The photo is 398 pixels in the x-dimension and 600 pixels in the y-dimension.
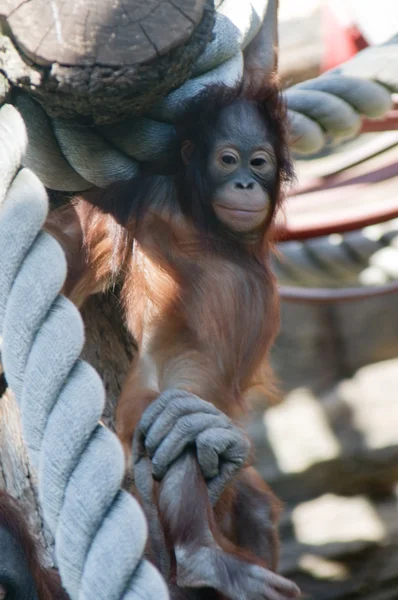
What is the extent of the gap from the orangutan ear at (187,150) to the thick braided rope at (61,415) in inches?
18.2

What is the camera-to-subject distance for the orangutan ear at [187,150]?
5.81 feet

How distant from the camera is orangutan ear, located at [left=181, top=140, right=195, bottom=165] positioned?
5.81 feet

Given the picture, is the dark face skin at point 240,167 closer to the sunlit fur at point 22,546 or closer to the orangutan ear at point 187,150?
the orangutan ear at point 187,150

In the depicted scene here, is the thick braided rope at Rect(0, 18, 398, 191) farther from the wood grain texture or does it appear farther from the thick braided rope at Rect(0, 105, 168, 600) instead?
the thick braided rope at Rect(0, 105, 168, 600)

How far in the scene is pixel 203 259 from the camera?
1.81 metres

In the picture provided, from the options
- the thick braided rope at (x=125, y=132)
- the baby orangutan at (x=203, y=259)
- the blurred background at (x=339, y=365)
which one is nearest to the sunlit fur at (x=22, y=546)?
the baby orangutan at (x=203, y=259)

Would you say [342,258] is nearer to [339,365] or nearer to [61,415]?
[339,365]

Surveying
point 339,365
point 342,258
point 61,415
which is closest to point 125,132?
point 61,415

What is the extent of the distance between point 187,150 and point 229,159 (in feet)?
0.26

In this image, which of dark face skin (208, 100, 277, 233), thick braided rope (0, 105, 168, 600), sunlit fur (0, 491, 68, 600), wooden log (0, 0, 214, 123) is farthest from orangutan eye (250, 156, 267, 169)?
sunlit fur (0, 491, 68, 600)

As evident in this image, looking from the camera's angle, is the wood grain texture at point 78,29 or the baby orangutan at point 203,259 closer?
the wood grain texture at point 78,29

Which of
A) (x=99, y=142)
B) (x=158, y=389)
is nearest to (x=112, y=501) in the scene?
(x=158, y=389)

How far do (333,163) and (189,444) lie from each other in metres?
2.40

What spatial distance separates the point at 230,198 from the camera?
1.79 m
